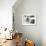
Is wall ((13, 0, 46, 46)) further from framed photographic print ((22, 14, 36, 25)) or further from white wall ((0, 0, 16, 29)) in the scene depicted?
white wall ((0, 0, 16, 29))

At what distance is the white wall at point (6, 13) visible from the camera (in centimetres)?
442

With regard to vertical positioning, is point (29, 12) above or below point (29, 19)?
above

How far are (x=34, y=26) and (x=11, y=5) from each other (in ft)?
4.98

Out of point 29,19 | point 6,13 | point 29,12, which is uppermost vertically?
point 29,12

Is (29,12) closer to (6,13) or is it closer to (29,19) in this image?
(29,19)

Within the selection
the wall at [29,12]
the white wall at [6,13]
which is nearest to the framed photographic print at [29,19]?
the wall at [29,12]

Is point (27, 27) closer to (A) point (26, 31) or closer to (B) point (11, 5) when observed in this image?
(A) point (26, 31)

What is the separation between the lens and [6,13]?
4461 millimetres

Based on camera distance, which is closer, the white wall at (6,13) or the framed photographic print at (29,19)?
the white wall at (6,13)

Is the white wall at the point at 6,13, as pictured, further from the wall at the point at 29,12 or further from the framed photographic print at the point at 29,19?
the framed photographic print at the point at 29,19

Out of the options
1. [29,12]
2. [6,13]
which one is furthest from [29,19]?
[6,13]

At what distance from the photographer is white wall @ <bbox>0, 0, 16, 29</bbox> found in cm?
442

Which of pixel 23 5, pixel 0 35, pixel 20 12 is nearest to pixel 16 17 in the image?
pixel 20 12

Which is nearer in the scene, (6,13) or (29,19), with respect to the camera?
(6,13)
